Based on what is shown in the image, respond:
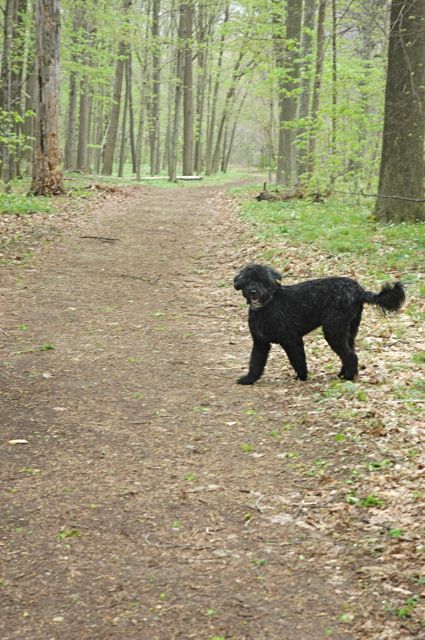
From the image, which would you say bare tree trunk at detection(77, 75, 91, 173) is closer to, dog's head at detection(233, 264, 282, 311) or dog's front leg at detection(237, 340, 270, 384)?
dog's head at detection(233, 264, 282, 311)

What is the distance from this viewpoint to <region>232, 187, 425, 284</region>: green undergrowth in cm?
1035

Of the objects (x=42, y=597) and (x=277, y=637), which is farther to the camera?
(x=42, y=597)

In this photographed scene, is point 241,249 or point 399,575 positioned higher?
point 241,249

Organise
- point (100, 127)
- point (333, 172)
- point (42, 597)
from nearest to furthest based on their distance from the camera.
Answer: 1. point (42, 597)
2. point (333, 172)
3. point (100, 127)

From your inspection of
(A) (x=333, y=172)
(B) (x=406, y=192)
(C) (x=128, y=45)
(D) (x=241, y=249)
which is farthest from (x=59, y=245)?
(C) (x=128, y=45)

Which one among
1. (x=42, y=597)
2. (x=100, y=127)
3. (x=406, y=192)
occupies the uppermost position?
(x=100, y=127)

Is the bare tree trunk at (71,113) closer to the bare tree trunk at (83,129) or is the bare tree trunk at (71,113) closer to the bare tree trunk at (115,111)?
the bare tree trunk at (83,129)

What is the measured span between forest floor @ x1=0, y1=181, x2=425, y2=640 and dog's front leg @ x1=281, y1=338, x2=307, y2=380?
0.18m

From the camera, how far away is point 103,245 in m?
13.8

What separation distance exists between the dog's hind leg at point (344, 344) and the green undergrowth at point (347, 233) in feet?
11.6

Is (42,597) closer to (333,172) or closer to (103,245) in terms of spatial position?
(103,245)

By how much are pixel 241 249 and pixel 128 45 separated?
2207 centimetres

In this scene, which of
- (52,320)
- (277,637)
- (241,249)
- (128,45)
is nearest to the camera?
(277,637)

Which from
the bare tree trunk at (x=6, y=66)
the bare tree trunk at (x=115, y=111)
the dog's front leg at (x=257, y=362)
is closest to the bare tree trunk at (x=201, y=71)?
the bare tree trunk at (x=115, y=111)
